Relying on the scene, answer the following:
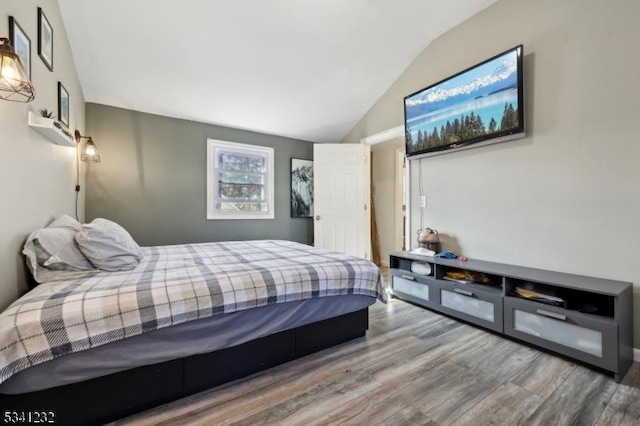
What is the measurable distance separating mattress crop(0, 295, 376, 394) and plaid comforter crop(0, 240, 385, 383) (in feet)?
0.18

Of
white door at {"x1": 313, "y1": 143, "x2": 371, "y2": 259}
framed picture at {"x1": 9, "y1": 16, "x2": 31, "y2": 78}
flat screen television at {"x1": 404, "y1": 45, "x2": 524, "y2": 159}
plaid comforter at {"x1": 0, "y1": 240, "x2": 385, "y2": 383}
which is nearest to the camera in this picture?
plaid comforter at {"x1": 0, "y1": 240, "x2": 385, "y2": 383}

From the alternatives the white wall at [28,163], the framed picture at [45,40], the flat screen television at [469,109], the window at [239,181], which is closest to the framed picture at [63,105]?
the white wall at [28,163]

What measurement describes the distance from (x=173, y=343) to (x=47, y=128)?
1.62m

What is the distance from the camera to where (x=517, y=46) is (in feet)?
7.48

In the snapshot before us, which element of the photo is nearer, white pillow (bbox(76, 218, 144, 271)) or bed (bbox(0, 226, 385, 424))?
bed (bbox(0, 226, 385, 424))

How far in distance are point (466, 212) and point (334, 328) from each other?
188 centimetres

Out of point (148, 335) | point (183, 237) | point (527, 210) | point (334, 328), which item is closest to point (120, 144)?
point (183, 237)

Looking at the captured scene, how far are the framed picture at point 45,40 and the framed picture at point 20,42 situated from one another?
0.22m

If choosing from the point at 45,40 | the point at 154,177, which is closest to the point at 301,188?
the point at 154,177

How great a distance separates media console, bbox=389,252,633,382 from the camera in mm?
1668

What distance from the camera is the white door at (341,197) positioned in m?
4.24

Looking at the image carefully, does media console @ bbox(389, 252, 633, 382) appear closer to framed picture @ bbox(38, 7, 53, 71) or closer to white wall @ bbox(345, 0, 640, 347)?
white wall @ bbox(345, 0, 640, 347)

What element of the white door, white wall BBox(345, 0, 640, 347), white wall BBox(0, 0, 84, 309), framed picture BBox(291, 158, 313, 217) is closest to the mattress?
white wall BBox(0, 0, 84, 309)

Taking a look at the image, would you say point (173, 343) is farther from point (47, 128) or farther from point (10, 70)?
point (47, 128)
